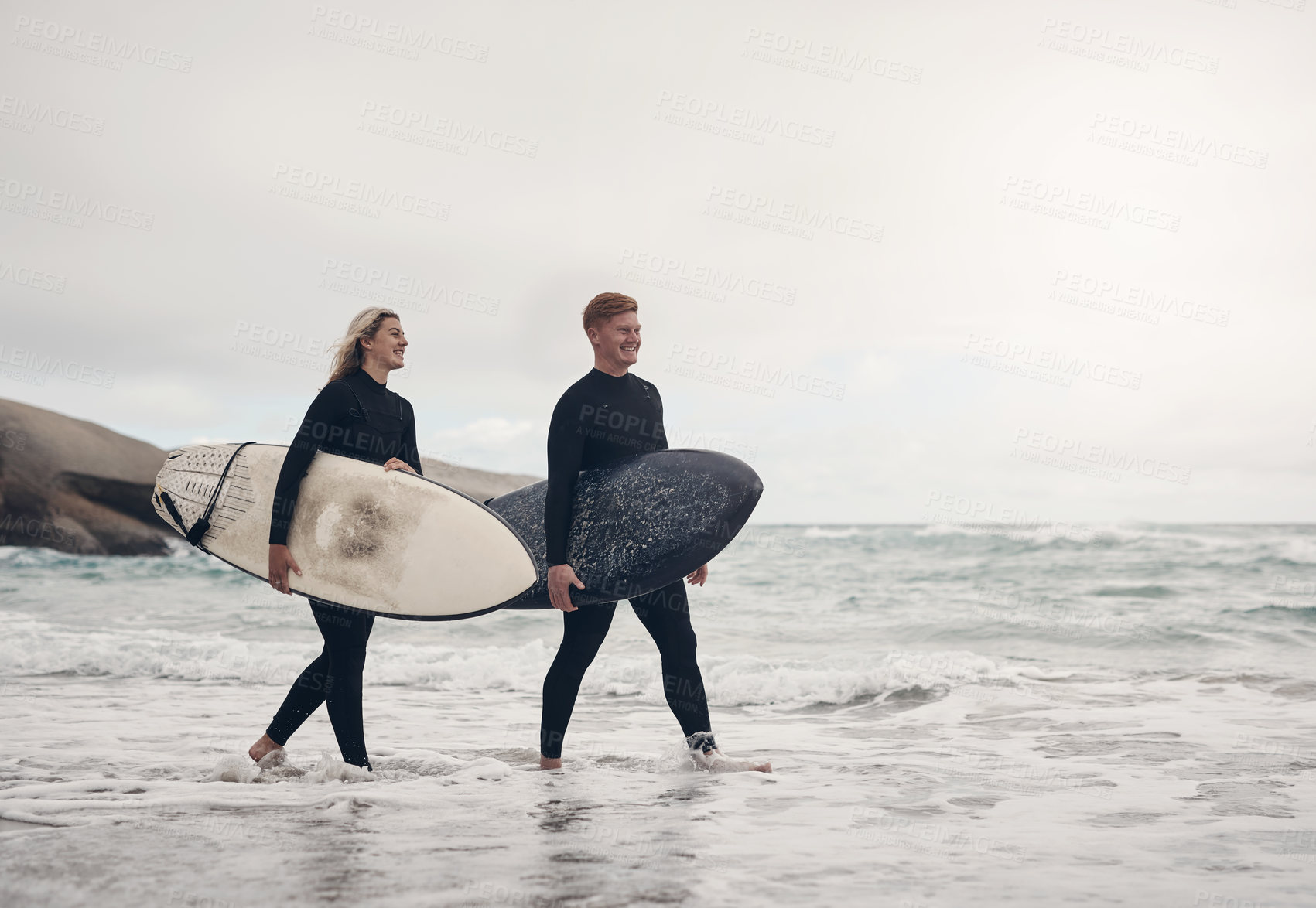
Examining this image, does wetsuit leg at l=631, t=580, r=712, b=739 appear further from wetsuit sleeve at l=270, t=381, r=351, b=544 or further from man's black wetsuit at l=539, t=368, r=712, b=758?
wetsuit sleeve at l=270, t=381, r=351, b=544

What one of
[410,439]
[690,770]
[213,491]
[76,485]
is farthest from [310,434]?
[76,485]

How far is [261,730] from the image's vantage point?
4.33 meters

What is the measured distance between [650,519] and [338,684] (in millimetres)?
1237

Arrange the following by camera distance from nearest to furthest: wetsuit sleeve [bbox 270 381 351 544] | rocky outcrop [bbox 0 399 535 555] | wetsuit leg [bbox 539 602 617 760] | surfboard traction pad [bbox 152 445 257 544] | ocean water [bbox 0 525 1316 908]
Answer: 1. ocean water [bbox 0 525 1316 908]
2. wetsuit sleeve [bbox 270 381 351 544]
3. wetsuit leg [bbox 539 602 617 760]
4. surfboard traction pad [bbox 152 445 257 544]
5. rocky outcrop [bbox 0 399 535 555]

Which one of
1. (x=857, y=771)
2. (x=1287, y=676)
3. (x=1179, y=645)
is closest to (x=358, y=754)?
(x=857, y=771)

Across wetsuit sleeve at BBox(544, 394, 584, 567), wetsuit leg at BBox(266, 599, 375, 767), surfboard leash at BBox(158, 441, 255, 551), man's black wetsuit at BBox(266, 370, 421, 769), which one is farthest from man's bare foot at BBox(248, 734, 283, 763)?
wetsuit sleeve at BBox(544, 394, 584, 567)

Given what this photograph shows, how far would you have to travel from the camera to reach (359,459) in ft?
10.3

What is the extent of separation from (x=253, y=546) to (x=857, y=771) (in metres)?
2.60

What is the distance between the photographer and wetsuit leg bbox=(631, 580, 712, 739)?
335 centimetres

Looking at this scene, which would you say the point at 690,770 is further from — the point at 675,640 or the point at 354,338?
the point at 354,338

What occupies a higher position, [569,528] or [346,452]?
[346,452]

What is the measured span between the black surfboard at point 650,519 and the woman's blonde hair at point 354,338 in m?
0.92

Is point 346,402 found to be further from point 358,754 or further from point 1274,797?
point 1274,797

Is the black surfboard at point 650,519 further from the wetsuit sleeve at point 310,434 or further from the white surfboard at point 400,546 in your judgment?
the wetsuit sleeve at point 310,434
